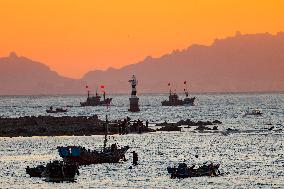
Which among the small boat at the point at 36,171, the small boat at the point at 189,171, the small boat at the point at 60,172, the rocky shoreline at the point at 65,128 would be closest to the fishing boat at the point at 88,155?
the small boat at the point at 36,171

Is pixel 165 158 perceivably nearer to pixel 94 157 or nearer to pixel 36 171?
pixel 94 157

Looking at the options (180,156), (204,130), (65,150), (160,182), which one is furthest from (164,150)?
(204,130)

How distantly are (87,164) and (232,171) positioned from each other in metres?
14.1

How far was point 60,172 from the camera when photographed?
6406 centimetres

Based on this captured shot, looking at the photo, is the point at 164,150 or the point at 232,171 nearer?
the point at 232,171

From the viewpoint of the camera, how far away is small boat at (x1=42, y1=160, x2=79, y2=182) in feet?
209

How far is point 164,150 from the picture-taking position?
300 feet

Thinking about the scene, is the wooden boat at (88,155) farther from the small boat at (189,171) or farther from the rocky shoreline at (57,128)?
the rocky shoreline at (57,128)

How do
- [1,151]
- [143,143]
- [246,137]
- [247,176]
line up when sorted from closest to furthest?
[247,176], [1,151], [143,143], [246,137]

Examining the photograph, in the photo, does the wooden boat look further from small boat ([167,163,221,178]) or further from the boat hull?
small boat ([167,163,221,178])

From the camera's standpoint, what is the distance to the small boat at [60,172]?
63.8 metres

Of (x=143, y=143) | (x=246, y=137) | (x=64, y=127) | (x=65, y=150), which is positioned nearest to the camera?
(x=65, y=150)

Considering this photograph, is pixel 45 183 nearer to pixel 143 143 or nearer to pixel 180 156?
pixel 180 156

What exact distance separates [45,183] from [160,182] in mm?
9198
